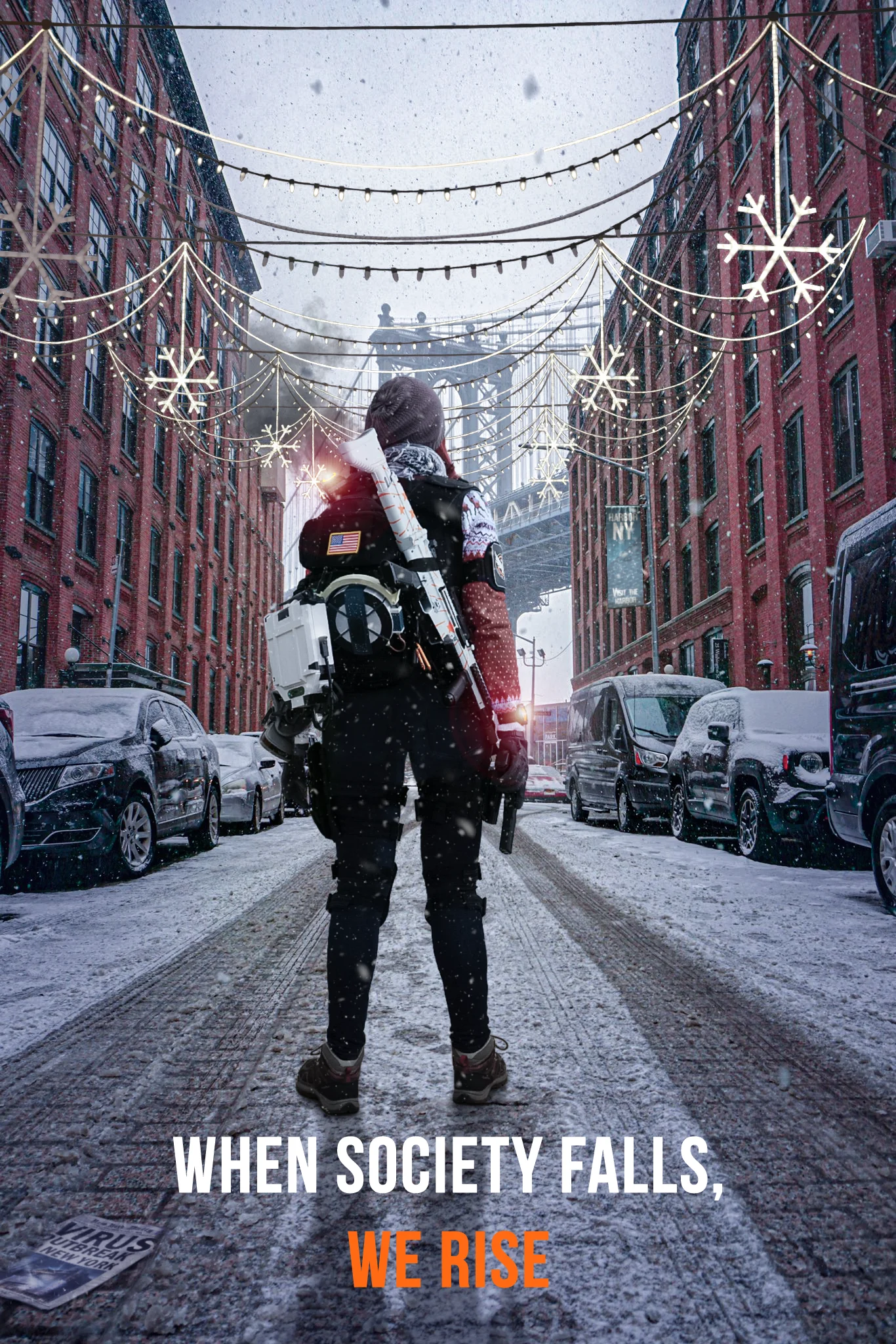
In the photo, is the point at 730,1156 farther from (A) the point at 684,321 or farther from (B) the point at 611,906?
(A) the point at 684,321

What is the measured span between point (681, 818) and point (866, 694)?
5383 mm

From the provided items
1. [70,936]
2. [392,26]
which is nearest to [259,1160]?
[70,936]

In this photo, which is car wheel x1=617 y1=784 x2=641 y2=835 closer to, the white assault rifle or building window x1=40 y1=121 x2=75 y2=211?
the white assault rifle

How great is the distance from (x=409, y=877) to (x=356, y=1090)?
15.3 ft

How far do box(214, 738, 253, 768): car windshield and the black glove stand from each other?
10526mm

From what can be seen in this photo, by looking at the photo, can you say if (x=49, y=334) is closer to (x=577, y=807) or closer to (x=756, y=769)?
(x=577, y=807)

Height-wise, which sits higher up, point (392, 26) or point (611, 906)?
point (392, 26)

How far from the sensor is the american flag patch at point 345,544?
8.23ft

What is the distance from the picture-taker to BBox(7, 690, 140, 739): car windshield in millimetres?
7617

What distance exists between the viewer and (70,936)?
4.82m

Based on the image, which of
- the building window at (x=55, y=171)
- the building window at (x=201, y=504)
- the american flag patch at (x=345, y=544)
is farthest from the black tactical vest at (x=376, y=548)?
the building window at (x=201, y=504)

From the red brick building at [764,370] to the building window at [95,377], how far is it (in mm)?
12889

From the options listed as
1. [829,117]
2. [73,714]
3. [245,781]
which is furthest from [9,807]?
[829,117]

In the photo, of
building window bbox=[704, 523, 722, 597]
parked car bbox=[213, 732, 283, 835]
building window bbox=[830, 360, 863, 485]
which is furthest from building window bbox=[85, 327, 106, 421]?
building window bbox=[704, 523, 722, 597]
